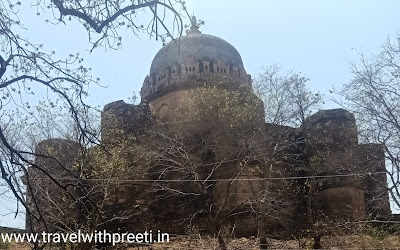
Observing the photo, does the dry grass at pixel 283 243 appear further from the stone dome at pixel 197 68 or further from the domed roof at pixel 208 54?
the domed roof at pixel 208 54

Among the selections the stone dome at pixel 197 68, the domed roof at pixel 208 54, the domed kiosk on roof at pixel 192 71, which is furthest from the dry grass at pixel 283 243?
the domed roof at pixel 208 54

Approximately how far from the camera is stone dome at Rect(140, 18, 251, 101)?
1950cm

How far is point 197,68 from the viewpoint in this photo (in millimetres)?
20078

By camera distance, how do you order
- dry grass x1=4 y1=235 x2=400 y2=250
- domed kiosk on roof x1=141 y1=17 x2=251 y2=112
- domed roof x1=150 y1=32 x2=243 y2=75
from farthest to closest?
domed roof x1=150 y1=32 x2=243 y2=75 < domed kiosk on roof x1=141 y1=17 x2=251 y2=112 < dry grass x1=4 y1=235 x2=400 y2=250

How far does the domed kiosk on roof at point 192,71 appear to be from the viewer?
1941cm

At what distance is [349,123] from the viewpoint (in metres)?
16.6

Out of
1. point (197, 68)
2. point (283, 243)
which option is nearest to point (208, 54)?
point (197, 68)

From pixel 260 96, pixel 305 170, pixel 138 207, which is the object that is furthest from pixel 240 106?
pixel 138 207

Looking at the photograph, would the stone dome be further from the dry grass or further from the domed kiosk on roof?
the dry grass

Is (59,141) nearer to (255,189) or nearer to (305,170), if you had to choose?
(255,189)

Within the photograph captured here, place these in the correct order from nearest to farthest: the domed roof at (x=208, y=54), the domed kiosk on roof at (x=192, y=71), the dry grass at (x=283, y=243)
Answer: the dry grass at (x=283, y=243) < the domed kiosk on roof at (x=192, y=71) < the domed roof at (x=208, y=54)

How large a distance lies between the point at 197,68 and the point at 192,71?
0.24 m

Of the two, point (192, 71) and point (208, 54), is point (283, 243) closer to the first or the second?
point (192, 71)

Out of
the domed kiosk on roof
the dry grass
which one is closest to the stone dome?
the domed kiosk on roof
